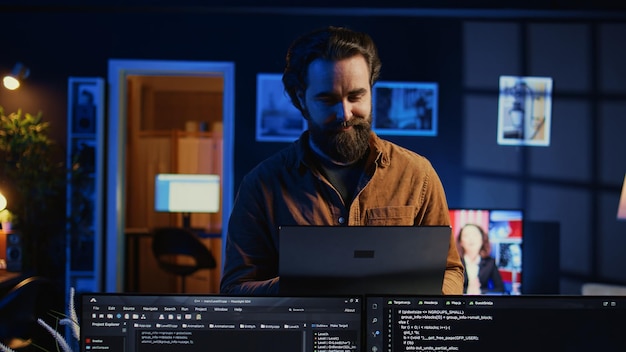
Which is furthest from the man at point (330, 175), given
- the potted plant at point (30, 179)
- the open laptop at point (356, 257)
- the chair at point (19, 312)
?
the potted plant at point (30, 179)

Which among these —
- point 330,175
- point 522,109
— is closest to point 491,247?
point 522,109

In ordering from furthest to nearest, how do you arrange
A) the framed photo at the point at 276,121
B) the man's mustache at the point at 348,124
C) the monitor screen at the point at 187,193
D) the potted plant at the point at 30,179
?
the monitor screen at the point at 187,193 < the framed photo at the point at 276,121 < the potted plant at the point at 30,179 < the man's mustache at the point at 348,124

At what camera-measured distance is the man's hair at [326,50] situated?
6.16ft

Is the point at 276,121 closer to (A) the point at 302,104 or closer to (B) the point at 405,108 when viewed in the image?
(B) the point at 405,108

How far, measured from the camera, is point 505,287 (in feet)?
14.9

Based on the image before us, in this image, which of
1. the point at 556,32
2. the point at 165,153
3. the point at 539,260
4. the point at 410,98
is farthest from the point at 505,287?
the point at 165,153

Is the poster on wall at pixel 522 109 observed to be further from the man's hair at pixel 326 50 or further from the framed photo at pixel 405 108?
the man's hair at pixel 326 50

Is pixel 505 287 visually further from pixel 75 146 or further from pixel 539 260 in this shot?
pixel 75 146

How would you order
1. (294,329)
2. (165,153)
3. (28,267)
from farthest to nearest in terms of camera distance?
(165,153), (28,267), (294,329)

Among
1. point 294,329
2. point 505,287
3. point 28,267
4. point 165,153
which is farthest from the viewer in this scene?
point 165,153

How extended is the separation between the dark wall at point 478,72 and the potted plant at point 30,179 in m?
0.66

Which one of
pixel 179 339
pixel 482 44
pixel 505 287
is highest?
pixel 482 44

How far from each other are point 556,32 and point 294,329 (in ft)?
15.1

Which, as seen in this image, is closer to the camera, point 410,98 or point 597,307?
point 597,307
